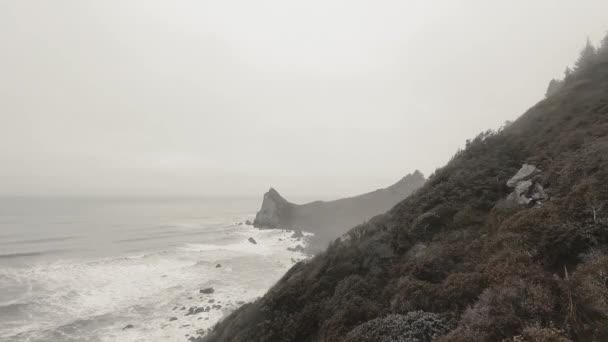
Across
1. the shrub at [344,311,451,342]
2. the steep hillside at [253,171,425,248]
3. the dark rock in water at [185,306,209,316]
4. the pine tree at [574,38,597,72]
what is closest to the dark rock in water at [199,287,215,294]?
the dark rock in water at [185,306,209,316]

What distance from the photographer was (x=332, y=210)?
84062 millimetres

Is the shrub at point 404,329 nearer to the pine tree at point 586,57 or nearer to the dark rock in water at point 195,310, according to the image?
the pine tree at point 586,57

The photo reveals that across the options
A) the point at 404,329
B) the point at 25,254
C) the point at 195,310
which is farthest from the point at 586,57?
the point at 25,254

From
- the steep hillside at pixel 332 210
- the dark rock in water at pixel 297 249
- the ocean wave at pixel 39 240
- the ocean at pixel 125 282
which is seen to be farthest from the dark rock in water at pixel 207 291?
the ocean wave at pixel 39 240

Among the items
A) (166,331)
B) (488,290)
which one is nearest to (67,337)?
(166,331)

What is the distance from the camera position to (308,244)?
5788 centimetres

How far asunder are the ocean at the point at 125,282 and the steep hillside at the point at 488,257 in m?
17.7

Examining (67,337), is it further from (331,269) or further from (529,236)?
(529,236)

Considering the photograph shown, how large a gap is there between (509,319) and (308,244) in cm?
5467

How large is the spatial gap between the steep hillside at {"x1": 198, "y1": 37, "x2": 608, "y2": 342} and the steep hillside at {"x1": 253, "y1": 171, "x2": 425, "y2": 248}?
6524 centimetres

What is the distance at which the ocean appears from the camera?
23250 millimetres

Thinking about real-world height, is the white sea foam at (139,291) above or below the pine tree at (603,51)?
below

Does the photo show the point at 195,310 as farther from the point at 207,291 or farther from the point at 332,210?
the point at 332,210

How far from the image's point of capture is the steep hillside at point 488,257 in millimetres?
4816
